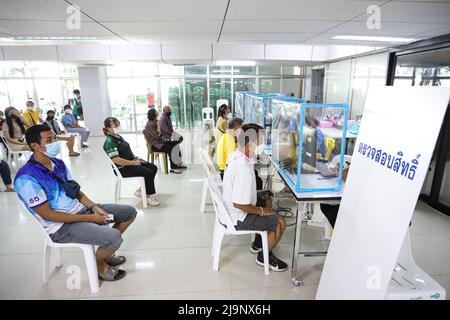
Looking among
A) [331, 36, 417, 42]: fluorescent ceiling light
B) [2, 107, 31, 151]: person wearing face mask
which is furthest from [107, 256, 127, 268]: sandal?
[2, 107, 31, 151]: person wearing face mask

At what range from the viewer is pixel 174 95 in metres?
10.1

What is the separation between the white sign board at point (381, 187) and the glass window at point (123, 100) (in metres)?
9.35

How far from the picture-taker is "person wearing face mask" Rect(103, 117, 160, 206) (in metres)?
3.48

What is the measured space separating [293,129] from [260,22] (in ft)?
3.55

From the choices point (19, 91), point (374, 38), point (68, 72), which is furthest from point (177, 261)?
point (19, 91)

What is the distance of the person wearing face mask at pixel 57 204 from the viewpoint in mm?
1941

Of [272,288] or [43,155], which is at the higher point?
[43,155]

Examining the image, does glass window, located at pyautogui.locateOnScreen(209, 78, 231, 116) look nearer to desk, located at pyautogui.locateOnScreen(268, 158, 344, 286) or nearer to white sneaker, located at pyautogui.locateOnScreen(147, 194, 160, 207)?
white sneaker, located at pyautogui.locateOnScreen(147, 194, 160, 207)

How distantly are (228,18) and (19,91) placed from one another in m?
11.0

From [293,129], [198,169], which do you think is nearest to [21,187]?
[293,129]

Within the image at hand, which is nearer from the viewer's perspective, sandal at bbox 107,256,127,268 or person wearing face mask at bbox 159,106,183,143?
sandal at bbox 107,256,127,268

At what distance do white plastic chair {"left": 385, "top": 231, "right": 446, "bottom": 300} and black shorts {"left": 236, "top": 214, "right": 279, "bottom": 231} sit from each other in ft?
3.02

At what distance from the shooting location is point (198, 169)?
5613mm
